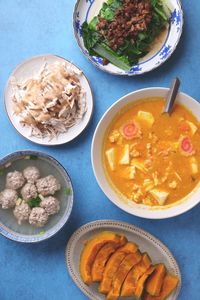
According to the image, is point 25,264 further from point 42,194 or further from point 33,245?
point 42,194

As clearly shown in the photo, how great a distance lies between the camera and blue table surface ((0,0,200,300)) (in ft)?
9.27

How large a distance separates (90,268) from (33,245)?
372 mm

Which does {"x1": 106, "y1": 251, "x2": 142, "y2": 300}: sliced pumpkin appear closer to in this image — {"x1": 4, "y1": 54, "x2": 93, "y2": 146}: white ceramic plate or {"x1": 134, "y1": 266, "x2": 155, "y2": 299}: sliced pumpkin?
{"x1": 134, "y1": 266, "x2": 155, "y2": 299}: sliced pumpkin

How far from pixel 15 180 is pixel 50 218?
0.29 meters

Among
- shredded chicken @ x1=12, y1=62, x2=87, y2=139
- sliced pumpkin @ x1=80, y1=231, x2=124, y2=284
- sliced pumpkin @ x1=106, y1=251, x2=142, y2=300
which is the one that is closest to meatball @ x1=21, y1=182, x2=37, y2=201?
shredded chicken @ x1=12, y1=62, x2=87, y2=139

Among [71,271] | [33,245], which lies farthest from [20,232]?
[71,271]

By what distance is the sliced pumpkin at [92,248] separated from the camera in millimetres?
2695

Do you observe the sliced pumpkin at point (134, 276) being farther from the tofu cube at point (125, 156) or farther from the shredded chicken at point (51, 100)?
the shredded chicken at point (51, 100)

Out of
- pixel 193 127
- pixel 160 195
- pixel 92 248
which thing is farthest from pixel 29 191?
pixel 193 127

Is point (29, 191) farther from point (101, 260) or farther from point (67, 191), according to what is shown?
point (101, 260)

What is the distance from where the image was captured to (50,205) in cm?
271

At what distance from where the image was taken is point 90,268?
2.73 meters

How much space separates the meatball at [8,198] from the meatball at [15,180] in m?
0.03

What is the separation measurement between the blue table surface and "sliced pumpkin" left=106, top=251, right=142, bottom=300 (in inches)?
8.7
